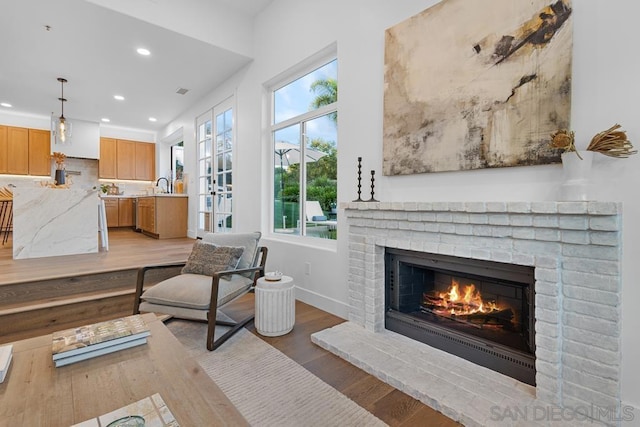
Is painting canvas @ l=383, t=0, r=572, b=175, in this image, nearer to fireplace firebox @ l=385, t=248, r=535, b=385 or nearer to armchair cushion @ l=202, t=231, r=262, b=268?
fireplace firebox @ l=385, t=248, r=535, b=385

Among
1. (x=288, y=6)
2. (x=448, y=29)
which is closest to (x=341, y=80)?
(x=448, y=29)

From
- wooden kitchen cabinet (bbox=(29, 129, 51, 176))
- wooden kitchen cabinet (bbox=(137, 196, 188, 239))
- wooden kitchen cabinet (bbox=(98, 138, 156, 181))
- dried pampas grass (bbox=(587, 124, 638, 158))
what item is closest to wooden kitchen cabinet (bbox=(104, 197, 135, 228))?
wooden kitchen cabinet (bbox=(98, 138, 156, 181))

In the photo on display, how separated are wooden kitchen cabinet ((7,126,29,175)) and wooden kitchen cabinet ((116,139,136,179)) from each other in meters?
1.71

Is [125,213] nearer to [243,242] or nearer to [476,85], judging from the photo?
[243,242]

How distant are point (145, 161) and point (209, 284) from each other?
7.37 metres

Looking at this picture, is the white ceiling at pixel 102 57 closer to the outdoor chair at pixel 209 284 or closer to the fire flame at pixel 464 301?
the outdoor chair at pixel 209 284

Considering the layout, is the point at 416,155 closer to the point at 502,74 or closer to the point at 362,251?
the point at 502,74

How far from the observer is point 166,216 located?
606cm

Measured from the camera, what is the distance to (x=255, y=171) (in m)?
4.12

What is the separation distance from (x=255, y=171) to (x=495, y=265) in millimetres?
3092

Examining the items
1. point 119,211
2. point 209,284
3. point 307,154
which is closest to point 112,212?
point 119,211

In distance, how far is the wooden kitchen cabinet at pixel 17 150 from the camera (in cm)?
666

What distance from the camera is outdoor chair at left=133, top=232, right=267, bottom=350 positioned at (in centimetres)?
226

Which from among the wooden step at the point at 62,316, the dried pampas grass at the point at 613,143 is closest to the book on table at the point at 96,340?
the wooden step at the point at 62,316
